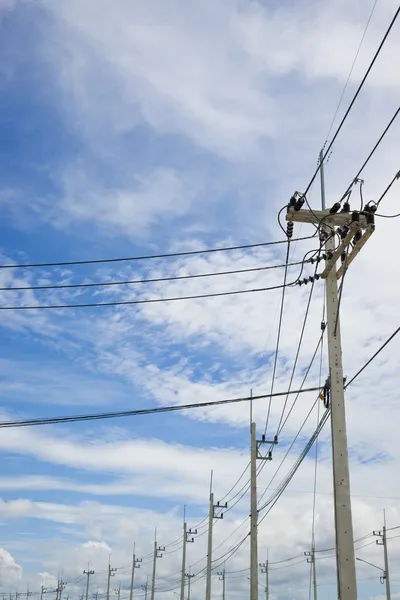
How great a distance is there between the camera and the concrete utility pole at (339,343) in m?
12.3

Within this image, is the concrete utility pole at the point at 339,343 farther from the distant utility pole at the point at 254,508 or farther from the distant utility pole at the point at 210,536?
the distant utility pole at the point at 210,536

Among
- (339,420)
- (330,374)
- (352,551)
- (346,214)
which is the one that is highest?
(346,214)

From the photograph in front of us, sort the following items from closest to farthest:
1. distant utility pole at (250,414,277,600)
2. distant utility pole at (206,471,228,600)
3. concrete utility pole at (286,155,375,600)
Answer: concrete utility pole at (286,155,375,600) < distant utility pole at (250,414,277,600) < distant utility pole at (206,471,228,600)

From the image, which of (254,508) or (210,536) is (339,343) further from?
(210,536)

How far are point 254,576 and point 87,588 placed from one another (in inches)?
3794

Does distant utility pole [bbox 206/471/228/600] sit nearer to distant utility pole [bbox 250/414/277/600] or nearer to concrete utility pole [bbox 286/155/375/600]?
distant utility pole [bbox 250/414/277/600]

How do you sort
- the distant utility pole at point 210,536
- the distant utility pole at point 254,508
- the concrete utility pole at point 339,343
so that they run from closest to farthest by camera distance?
the concrete utility pole at point 339,343
the distant utility pole at point 254,508
the distant utility pole at point 210,536

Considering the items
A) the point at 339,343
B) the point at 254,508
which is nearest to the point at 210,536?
the point at 254,508

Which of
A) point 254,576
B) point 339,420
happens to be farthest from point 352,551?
point 254,576

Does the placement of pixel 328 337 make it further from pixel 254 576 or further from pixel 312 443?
pixel 254 576

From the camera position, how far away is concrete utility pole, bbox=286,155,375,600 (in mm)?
12328

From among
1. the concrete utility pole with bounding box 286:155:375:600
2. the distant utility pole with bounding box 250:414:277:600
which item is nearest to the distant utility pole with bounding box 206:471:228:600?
the distant utility pole with bounding box 250:414:277:600

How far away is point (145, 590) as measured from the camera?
11525cm

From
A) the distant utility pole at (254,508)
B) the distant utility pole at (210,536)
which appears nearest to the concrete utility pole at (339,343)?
the distant utility pole at (254,508)
